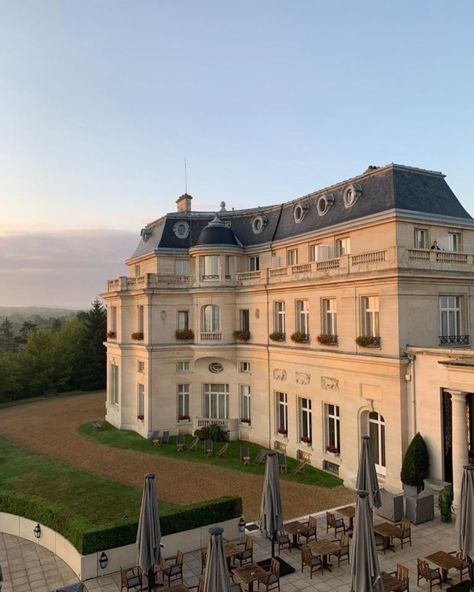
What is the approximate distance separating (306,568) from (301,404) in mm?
13255

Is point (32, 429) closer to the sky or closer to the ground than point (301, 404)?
closer to the ground

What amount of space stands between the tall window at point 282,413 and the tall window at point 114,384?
15.9 metres

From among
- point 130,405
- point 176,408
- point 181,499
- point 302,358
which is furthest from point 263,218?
point 181,499

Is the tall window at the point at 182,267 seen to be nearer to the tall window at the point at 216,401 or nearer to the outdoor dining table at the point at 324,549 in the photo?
the tall window at the point at 216,401

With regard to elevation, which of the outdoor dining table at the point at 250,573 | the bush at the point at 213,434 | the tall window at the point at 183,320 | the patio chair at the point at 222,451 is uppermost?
the tall window at the point at 183,320

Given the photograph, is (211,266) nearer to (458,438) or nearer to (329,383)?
(329,383)

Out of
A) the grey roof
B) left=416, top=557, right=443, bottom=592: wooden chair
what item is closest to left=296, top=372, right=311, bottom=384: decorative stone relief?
the grey roof

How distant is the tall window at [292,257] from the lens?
107ft

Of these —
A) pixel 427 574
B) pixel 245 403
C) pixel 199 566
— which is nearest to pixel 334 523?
pixel 427 574

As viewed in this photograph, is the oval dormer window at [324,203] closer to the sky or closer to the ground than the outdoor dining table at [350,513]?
closer to the sky

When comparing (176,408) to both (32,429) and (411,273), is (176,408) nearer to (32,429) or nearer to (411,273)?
(32,429)

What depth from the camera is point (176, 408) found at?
Result: 33906 millimetres

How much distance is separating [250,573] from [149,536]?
3344 mm

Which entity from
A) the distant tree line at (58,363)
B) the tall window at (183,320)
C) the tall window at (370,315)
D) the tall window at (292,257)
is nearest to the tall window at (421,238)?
the tall window at (370,315)
